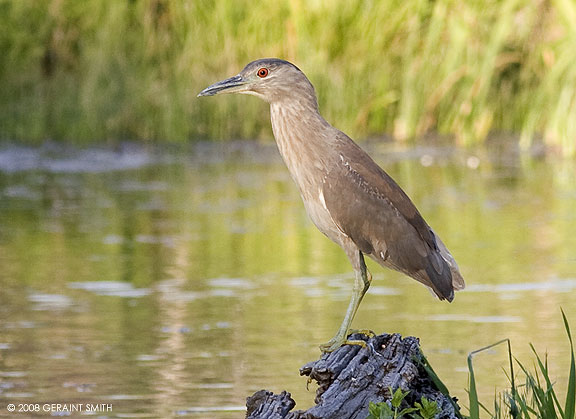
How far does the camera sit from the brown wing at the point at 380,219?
5641 millimetres

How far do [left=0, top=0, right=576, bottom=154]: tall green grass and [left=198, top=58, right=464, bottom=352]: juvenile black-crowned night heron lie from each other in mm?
11466

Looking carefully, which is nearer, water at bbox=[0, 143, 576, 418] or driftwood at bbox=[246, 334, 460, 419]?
driftwood at bbox=[246, 334, 460, 419]

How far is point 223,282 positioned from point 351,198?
381 cm

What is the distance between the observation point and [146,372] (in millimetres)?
6738

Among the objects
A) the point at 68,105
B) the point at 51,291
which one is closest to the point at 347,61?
the point at 68,105

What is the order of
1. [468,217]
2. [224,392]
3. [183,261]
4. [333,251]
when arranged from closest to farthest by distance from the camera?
[224,392], [183,261], [333,251], [468,217]

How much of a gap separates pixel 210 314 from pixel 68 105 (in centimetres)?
1019

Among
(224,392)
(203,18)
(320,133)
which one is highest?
(203,18)

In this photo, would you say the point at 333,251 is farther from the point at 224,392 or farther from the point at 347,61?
the point at 347,61

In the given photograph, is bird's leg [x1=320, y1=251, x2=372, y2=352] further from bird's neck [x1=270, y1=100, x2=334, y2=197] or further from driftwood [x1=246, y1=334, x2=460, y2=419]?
bird's neck [x1=270, y1=100, x2=334, y2=197]

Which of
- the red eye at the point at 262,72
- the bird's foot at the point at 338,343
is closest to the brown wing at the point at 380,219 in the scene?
the red eye at the point at 262,72

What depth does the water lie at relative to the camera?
671 centimetres

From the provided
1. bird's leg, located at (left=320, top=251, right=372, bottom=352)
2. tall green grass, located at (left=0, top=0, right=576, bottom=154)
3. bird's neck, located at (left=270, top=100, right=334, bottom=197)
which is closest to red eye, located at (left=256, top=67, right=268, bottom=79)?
bird's neck, located at (left=270, top=100, right=334, bottom=197)

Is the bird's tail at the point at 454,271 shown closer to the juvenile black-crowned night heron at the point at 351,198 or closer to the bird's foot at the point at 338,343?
the juvenile black-crowned night heron at the point at 351,198
